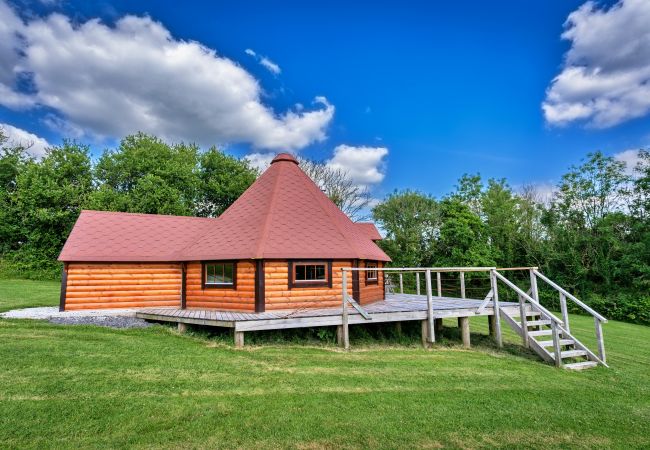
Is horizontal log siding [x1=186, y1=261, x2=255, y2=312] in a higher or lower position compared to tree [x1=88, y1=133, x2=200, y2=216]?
lower

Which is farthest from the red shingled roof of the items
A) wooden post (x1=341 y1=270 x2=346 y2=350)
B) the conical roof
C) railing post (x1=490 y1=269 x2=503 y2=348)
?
railing post (x1=490 y1=269 x2=503 y2=348)

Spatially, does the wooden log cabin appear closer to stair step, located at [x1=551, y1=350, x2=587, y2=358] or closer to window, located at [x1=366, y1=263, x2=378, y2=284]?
window, located at [x1=366, y1=263, x2=378, y2=284]

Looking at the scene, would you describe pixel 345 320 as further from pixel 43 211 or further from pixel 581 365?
pixel 43 211

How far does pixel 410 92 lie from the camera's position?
16.5 metres

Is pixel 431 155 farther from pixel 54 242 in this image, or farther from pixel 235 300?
pixel 54 242

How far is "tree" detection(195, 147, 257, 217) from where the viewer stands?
95.5 ft

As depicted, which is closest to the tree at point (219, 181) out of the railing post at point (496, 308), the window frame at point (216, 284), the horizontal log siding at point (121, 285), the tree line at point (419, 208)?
the tree line at point (419, 208)

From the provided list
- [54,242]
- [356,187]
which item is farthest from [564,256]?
[54,242]

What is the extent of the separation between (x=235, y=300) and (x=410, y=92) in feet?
42.4

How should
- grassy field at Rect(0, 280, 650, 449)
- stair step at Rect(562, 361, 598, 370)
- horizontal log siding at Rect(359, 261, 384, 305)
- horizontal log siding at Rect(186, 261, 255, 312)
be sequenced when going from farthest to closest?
horizontal log siding at Rect(359, 261, 384, 305)
horizontal log siding at Rect(186, 261, 255, 312)
stair step at Rect(562, 361, 598, 370)
grassy field at Rect(0, 280, 650, 449)

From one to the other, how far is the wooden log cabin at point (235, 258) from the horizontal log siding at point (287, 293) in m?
0.03

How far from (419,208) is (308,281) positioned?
23.3 m

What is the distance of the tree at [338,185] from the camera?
31.0 metres

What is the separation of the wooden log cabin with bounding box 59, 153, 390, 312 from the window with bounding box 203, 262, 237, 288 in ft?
0.10
